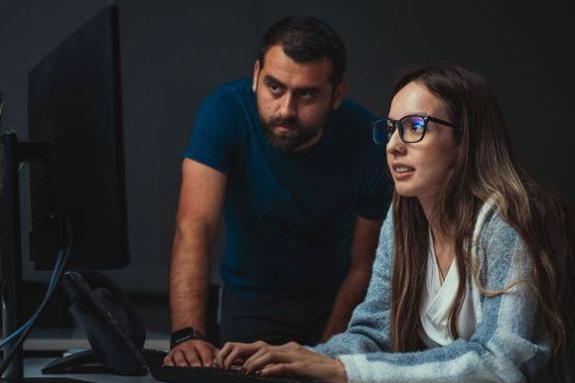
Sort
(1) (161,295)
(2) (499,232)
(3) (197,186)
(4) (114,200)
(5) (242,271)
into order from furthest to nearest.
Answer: (1) (161,295), (5) (242,271), (3) (197,186), (2) (499,232), (4) (114,200)

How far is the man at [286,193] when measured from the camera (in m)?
2.50

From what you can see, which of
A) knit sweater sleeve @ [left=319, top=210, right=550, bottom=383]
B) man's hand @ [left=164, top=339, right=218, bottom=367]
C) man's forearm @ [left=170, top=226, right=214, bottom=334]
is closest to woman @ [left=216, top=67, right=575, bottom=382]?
knit sweater sleeve @ [left=319, top=210, right=550, bottom=383]

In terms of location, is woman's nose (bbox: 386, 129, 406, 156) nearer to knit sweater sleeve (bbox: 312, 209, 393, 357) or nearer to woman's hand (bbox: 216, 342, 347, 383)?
knit sweater sleeve (bbox: 312, 209, 393, 357)

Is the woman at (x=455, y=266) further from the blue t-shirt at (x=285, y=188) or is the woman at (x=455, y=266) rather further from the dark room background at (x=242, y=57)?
the dark room background at (x=242, y=57)

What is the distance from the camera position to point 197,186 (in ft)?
8.21

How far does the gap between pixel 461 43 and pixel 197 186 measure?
5.41ft

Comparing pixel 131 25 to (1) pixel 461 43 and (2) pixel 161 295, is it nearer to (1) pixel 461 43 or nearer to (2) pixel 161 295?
(2) pixel 161 295

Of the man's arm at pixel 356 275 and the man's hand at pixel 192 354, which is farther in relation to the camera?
the man's arm at pixel 356 275

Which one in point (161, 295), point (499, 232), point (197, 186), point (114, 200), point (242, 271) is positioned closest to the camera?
point (114, 200)

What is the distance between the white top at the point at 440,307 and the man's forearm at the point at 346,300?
32.2 inches

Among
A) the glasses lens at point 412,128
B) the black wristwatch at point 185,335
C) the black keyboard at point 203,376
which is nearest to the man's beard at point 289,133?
the black wristwatch at point 185,335

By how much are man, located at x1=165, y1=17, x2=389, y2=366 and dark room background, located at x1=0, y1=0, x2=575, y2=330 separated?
930 mm

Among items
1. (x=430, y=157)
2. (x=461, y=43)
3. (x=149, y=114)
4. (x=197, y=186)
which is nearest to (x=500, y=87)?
(x=461, y=43)

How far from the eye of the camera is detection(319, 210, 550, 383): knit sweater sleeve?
4.99ft
